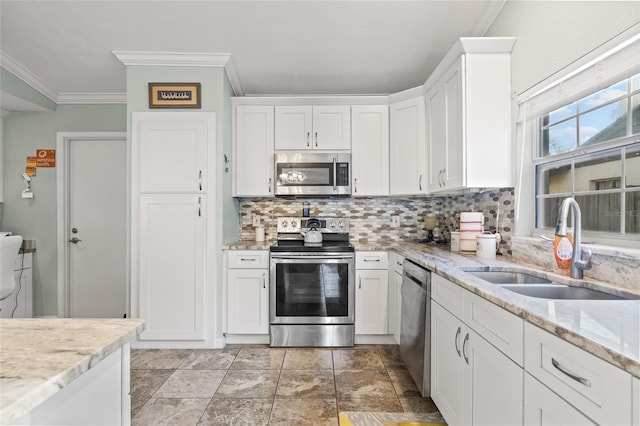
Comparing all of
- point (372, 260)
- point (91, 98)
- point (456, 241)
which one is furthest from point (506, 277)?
point (91, 98)

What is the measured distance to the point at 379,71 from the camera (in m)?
2.95

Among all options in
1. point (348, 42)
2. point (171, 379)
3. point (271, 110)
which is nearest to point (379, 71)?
point (348, 42)

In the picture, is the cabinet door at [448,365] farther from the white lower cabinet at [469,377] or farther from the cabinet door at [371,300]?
the cabinet door at [371,300]

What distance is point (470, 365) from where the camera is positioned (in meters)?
1.39

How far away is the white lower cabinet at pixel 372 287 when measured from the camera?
2.88 m

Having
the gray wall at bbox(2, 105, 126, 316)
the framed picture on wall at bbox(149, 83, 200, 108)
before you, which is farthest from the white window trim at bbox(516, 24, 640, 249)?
the gray wall at bbox(2, 105, 126, 316)

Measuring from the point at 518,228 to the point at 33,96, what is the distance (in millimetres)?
4493

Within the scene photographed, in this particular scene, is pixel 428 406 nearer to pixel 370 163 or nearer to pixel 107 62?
pixel 370 163

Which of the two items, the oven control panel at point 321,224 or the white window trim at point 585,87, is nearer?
the white window trim at point 585,87

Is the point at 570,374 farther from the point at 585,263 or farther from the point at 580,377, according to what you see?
the point at 585,263

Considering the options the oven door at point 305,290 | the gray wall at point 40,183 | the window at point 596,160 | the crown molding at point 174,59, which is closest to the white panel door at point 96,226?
the gray wall at point 40,183

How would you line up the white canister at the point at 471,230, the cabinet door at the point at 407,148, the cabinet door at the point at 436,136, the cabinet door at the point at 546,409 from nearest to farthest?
the cabinet door at the point at 546,409 → the white canister at the point at 471,230 → the cabinet door at the point at 436,136 → the cabinet door at the point at 407,148

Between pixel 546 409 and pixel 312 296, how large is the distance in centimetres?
206

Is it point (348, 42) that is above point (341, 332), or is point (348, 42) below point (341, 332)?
above
